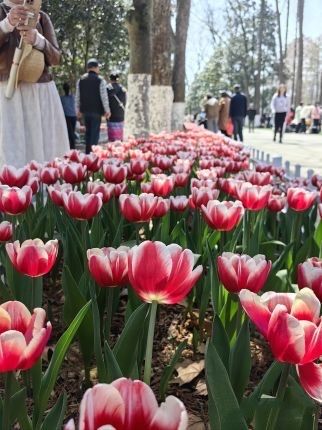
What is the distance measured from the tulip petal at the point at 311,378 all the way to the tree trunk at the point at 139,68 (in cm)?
801

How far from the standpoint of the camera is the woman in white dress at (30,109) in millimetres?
4070

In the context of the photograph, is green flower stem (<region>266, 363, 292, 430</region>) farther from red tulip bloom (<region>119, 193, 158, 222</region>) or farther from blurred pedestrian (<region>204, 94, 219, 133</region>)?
A: blurred pedestrian (<region>204, 94, 219, 133</region>)

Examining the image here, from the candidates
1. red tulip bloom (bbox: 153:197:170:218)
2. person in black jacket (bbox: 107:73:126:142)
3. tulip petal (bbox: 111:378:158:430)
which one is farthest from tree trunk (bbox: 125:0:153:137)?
tulip petal (bbox: 111:378:158:430)

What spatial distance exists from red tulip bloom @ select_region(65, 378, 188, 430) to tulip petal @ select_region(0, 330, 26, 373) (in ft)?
0.69

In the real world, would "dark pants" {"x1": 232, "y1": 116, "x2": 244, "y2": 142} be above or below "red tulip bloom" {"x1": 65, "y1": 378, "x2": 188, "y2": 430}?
below

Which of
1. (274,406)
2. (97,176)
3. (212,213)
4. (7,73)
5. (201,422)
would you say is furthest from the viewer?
(7,73)

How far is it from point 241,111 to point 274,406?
1514cm

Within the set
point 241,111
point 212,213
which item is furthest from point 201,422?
point 241,111

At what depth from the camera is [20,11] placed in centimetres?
362

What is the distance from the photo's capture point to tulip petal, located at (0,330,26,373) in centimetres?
74

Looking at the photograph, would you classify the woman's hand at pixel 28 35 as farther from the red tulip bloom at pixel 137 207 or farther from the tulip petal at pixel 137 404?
the tulip petal at pixel 137 404

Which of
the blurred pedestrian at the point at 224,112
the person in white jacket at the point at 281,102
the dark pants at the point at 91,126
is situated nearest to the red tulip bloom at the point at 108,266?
the dark pants at the point at 91,126

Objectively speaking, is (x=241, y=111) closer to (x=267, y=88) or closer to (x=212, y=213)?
(x=212, y=213)

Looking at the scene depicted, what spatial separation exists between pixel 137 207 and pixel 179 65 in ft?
41.7
